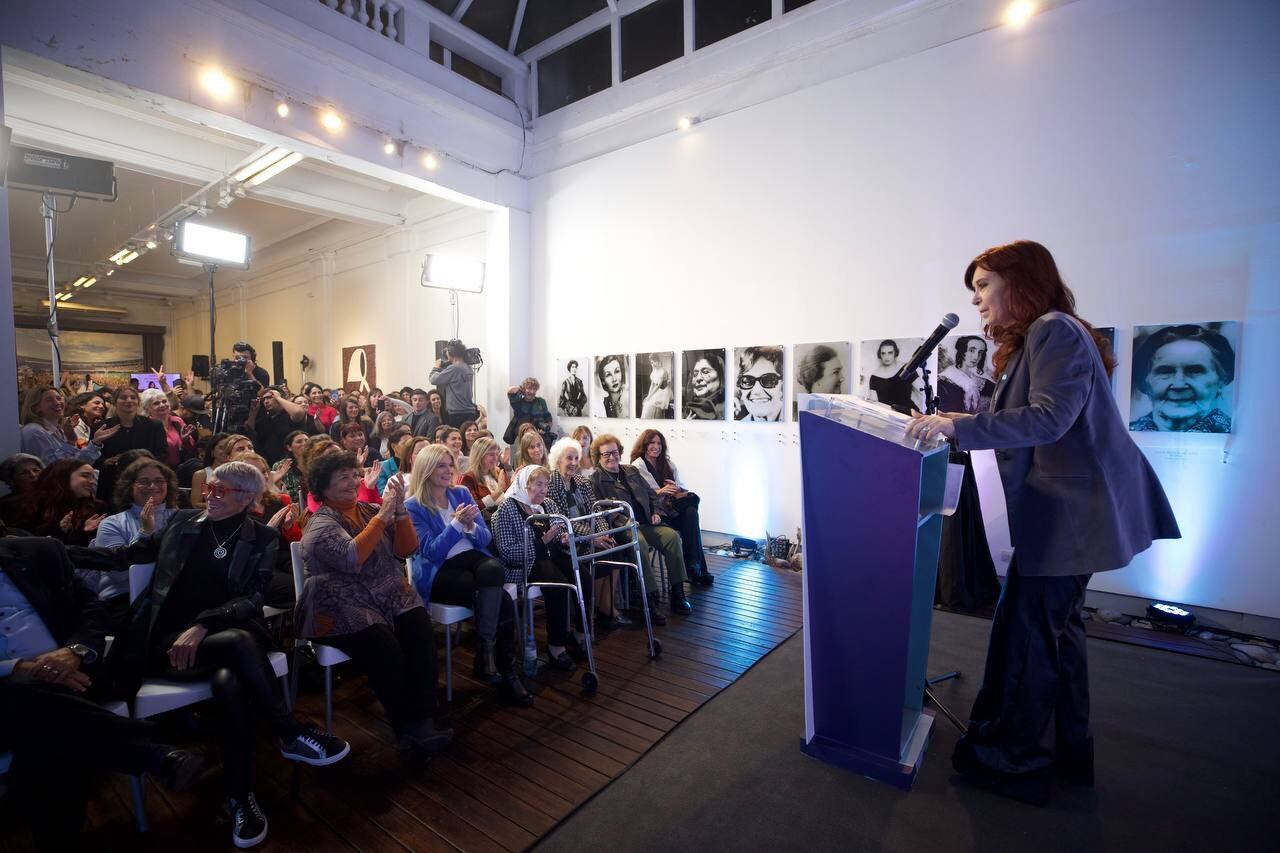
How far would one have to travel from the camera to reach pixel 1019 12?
15.5 feet

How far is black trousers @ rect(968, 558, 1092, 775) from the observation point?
2.28 m

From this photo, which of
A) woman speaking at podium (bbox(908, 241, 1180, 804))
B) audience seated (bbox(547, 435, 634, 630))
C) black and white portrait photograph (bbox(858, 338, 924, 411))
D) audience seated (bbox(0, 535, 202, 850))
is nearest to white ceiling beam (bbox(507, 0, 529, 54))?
black and white portrait photograph (bbox(858, 338, 924, 411))

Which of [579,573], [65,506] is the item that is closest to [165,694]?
[65,506]

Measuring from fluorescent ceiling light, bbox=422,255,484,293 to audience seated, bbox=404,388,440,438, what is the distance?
140 centimetres

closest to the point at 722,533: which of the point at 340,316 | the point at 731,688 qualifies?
the point at 731,688

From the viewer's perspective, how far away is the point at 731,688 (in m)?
3.33

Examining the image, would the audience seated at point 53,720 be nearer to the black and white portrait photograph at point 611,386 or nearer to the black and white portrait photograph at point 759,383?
the black and white portrait photograph at point 759,383

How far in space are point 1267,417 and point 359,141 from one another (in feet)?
26.8

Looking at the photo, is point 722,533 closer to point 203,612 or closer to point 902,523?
point 902,523

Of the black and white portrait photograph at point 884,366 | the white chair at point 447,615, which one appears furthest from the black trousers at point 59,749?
the black and white portrait photograph at point 884,366

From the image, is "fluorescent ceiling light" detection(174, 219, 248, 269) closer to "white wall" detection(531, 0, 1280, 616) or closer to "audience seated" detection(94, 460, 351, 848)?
"white wall" detection(531, 0, 1280, 616)

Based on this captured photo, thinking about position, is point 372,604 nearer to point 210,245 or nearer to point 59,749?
point 59,749

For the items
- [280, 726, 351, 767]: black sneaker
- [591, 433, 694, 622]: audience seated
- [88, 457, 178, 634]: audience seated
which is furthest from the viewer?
[591, 433, 694, 622]: audience seated

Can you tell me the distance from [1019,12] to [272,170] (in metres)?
8.24
